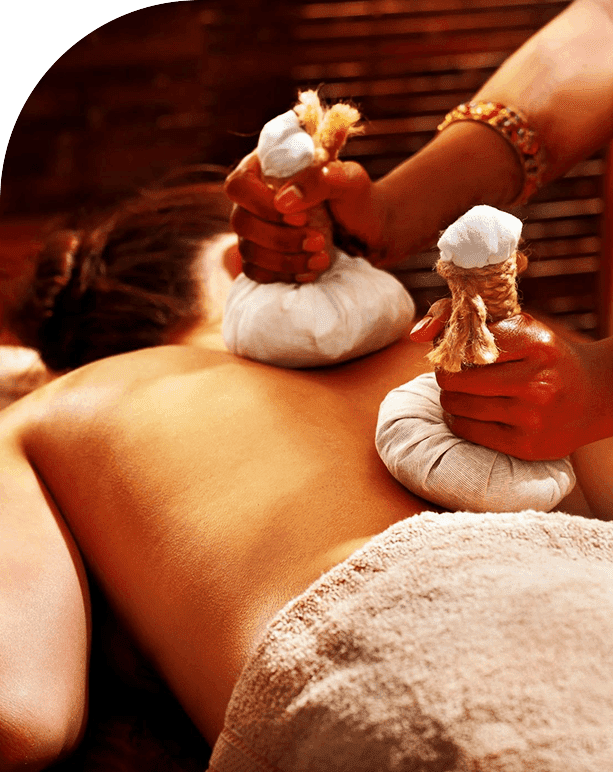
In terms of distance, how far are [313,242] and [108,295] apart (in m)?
0.48

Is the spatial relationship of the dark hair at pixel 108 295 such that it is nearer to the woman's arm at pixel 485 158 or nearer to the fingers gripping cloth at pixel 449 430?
the woman's arm at pixel 485 158

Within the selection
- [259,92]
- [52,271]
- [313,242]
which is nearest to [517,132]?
[313,242]

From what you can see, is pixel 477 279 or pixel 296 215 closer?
pixel 477 279

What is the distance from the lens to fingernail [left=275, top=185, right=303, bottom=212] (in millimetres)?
819

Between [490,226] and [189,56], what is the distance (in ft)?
3.16

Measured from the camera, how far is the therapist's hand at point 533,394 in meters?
0.65

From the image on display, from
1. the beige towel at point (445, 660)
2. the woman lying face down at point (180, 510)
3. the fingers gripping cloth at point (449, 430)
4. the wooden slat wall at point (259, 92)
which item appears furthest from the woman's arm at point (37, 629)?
the wooden slat wall at point (259, 92)

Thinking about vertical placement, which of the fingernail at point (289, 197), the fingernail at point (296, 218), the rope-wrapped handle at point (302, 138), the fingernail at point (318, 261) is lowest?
the fingernail at point (318, 261)

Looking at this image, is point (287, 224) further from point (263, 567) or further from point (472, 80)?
point (472, 80)

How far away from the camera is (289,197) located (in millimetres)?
820

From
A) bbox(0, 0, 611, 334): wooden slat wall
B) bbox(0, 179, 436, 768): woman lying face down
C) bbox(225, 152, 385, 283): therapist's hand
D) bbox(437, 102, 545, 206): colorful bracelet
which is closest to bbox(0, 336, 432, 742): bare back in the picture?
bbox(0, 179, 436, 768): woman lying face down

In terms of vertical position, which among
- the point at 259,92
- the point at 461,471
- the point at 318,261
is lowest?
the point at 461,471

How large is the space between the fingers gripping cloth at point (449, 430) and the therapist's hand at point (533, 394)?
16 mm

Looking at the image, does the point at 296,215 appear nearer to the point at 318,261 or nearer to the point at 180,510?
the point at 318,261
